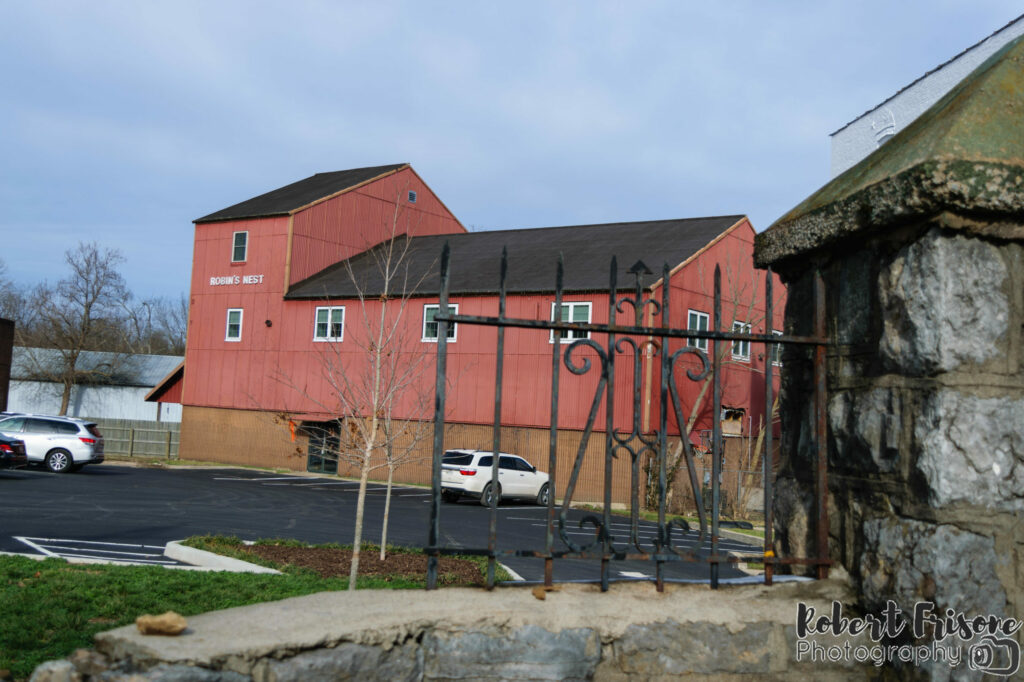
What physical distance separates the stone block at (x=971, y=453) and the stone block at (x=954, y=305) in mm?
149

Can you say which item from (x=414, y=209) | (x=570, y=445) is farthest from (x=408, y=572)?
(x=414, y=209)

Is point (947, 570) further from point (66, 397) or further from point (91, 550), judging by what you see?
point (66, 397)

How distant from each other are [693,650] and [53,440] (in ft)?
89.3

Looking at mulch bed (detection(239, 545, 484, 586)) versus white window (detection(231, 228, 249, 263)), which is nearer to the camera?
mulch bed (detection(239, 545, 484, 586))

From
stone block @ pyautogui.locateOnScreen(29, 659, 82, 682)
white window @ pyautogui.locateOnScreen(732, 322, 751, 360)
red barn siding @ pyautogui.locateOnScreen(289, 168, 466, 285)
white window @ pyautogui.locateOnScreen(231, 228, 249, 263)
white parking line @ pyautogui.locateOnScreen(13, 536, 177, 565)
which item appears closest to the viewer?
stone block @ pyautogui.locateOnScreen(29, 659, 82, 682)

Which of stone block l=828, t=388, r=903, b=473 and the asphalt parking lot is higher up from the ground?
stone block l=828, t=388, r=903, b=473

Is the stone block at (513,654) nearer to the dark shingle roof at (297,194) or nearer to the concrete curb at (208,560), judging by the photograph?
the concrete curb at (208,560)

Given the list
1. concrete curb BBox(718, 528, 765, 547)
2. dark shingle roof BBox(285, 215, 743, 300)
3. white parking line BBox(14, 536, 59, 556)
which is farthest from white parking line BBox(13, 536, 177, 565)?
dark shingle roof BBox(285, 215, 743, 300)

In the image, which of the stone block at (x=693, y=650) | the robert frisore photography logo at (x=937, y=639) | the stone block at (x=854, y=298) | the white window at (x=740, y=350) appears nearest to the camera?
the robert frisore photography logo at (x=937, y=639)

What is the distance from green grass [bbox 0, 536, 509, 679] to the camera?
19.9ft

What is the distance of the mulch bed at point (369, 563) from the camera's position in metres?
9.78

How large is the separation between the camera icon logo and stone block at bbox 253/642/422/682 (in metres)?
2.03

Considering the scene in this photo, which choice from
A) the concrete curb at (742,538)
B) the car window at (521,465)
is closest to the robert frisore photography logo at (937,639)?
the concrete curb at (742,538)

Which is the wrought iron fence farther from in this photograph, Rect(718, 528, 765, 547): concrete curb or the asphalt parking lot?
Rect(718, 528, 765, 547): concrete curb
